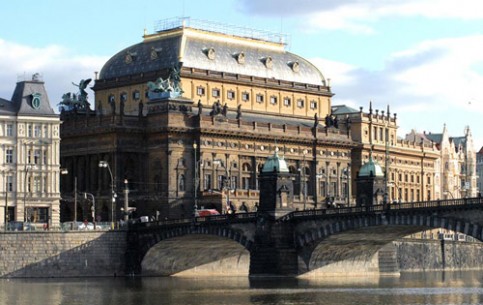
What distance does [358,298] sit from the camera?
12706 centimetres

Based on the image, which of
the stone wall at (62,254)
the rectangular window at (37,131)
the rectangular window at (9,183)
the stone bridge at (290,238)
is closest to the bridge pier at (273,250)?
the stone bridge at (290,238)

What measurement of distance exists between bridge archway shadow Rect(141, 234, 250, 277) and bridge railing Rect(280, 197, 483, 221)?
1478 cm

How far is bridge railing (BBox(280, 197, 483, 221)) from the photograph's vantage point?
458 ft

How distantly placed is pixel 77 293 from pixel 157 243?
35562 mm

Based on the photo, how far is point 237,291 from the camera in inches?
5453

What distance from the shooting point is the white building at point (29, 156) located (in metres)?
181

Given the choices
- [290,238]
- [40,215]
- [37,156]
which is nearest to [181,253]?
[290,238]

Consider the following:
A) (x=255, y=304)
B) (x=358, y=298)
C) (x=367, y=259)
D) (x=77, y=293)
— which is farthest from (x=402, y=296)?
(x=367, y=259)

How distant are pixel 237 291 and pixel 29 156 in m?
51.9

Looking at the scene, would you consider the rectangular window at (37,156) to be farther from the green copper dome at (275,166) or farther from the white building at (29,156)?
the green copper dome at (275,166)

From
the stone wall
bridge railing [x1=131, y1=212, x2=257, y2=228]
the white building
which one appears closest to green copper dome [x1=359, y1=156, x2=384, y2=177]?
bridge railing [x1=131, y1=212, x2=257, y2=228]

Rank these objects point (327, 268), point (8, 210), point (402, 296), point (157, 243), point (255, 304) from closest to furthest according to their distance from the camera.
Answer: point (255, 304) < point (402, 296) < point (327, 268) < point (157, 243) < point (8, 210)

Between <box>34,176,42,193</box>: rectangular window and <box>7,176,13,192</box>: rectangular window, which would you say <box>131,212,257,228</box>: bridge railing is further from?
<box>7,176,13,192</box>: rectangular window

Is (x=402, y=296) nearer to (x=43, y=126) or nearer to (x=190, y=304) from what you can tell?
(x=190, y=304)
